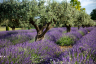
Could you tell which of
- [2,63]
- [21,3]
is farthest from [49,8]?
[2,63]

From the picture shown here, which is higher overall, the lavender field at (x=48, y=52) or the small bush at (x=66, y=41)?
the lavender field at (x=48, y=52)

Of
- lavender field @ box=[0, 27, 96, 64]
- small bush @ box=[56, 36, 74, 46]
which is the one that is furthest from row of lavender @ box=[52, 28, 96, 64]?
small bush @ box=[56, 36, 74, 46]

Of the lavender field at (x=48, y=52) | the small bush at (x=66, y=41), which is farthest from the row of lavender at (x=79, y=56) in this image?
the small bush at (x=66, y=41)

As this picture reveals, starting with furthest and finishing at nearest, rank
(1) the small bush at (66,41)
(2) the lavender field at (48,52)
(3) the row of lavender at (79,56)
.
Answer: (1) the small bush at (66,41) < (2) the lavender field at (48,52) < (3) the row of lavender at (79,56)

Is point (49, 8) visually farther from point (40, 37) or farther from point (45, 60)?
point (45, 60)

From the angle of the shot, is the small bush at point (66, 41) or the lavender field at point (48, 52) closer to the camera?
the lavender field at point (48, 52)

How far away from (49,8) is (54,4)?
0.52 m

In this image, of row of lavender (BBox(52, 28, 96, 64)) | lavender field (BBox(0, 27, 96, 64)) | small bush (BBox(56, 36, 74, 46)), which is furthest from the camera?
small bush (BBox(56, 36, 74, 46))

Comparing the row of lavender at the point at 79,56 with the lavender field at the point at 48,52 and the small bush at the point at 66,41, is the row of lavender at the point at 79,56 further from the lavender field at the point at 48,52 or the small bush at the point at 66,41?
the small bush at the point at 66,41

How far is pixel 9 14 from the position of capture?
4.46m

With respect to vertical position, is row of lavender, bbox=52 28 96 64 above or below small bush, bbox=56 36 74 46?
above

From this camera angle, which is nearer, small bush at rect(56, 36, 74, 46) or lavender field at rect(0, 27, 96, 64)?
lavender field at rect(0, 27, 96, 64)

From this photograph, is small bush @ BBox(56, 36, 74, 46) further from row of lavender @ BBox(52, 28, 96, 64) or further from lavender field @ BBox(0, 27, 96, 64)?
row of lavender @ BBox(52, 28, 96, 64)

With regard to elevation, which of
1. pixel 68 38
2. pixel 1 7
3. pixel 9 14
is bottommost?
pixel 68 38
